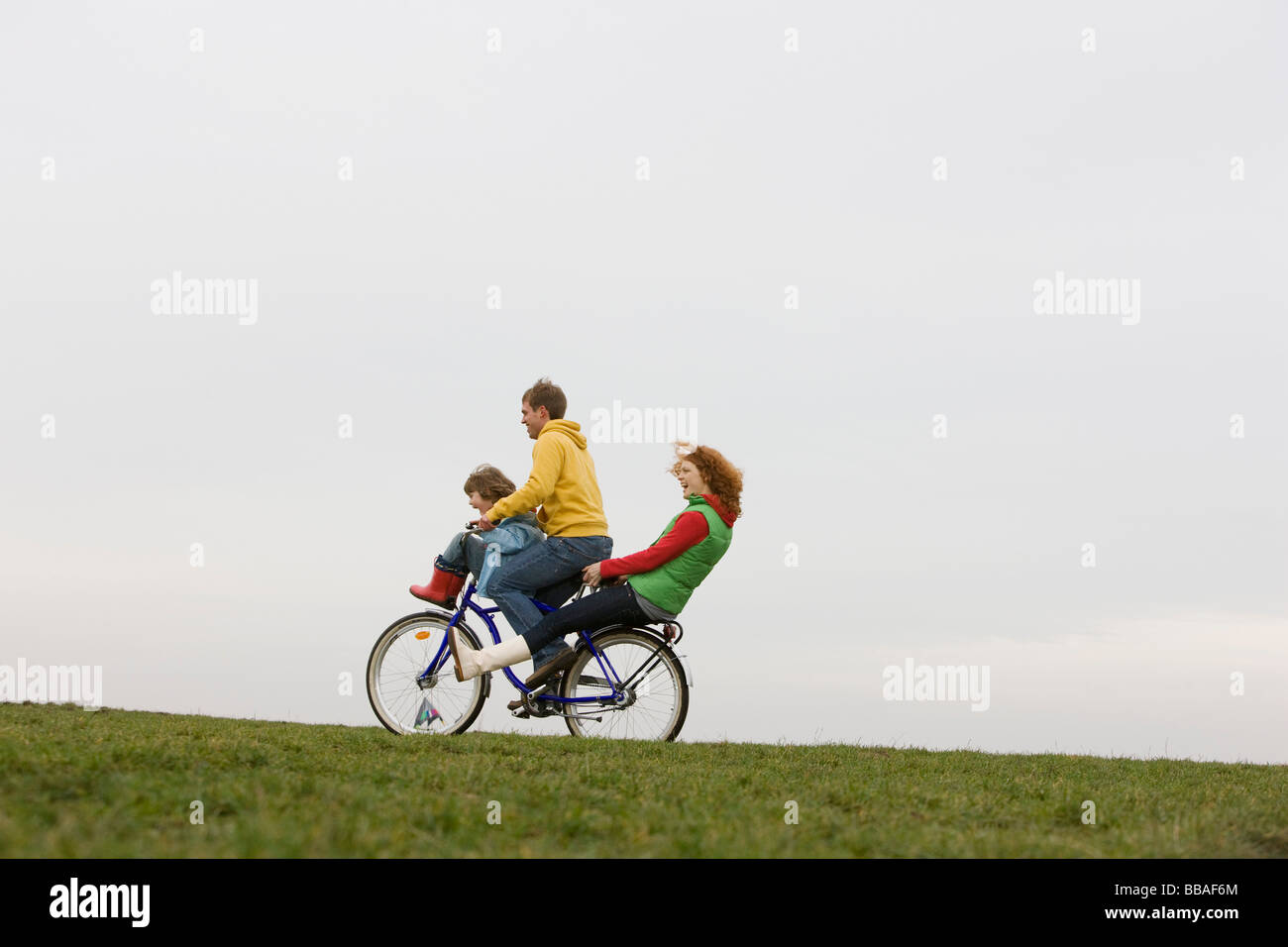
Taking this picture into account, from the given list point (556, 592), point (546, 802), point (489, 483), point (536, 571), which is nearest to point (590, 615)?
point (556, 592)

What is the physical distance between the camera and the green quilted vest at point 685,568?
10.2 meters

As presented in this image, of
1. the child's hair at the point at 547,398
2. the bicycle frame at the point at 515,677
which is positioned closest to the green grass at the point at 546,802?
the bicycle frame at the point at 515,677

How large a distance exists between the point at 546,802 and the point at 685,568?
4151 mm

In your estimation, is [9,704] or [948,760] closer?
[948,760]

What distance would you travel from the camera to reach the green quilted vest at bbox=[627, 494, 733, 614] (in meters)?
10.2

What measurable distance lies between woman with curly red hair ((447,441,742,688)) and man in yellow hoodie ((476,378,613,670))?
0.18m

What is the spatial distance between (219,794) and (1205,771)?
9918mm

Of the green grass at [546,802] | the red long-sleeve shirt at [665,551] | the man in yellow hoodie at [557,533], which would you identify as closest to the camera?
the green grass at [546,802]

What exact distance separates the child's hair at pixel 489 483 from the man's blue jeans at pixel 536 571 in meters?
0.69

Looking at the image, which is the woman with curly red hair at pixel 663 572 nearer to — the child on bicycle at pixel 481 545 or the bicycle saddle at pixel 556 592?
the bicycle saddle at pixel 556 592
